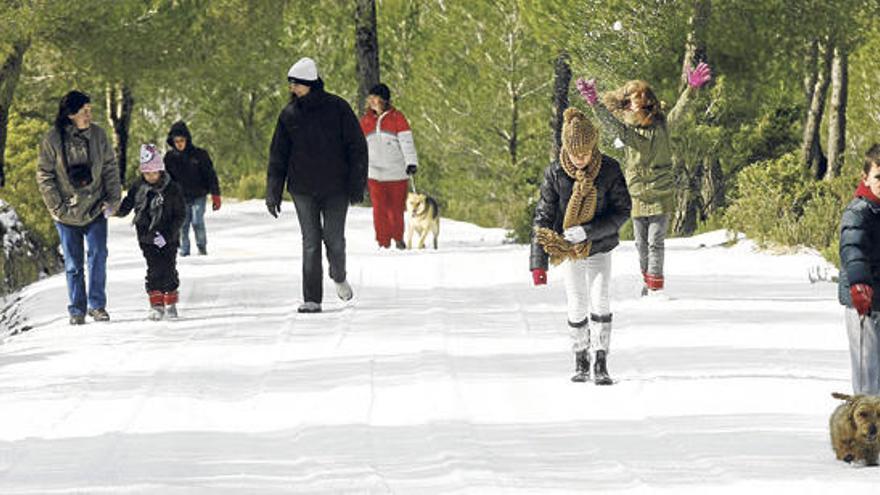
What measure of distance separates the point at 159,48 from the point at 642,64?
25.4 ft

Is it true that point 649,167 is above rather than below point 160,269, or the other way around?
above

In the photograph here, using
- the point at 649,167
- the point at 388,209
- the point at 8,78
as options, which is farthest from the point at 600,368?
the point at 8,78

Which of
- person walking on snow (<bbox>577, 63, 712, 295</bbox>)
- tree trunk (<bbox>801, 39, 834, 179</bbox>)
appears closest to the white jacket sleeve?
person walking on snow (<bbox>577, 63, 712, 295</bbox>)

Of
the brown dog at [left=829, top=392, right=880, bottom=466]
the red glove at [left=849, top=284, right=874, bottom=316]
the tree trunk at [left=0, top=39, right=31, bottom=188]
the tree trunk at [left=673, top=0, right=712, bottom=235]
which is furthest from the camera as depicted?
the tree trunk at [left=0, top=39, right=31, bottom=188]

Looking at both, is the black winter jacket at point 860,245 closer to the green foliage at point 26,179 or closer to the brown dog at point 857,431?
the brown dog at point 857,431

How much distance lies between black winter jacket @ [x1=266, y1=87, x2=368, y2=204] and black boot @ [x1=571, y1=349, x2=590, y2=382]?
4550 millimetres

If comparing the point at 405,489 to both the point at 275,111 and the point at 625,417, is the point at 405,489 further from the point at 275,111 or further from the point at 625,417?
the point at 275,111

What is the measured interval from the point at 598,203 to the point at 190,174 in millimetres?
12001

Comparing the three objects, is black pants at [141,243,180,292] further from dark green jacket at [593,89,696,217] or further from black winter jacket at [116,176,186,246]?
dark green jacket at [593,89,696,217]

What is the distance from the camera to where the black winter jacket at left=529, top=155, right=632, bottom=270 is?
37.6ft

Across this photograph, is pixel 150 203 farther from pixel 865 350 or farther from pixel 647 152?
pixel 865 350

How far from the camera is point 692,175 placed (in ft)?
95.8

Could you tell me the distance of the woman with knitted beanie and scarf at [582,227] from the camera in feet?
37.3

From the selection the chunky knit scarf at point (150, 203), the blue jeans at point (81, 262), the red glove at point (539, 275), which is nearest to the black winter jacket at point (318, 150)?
the chunky knit scarf at point (150, 203)
